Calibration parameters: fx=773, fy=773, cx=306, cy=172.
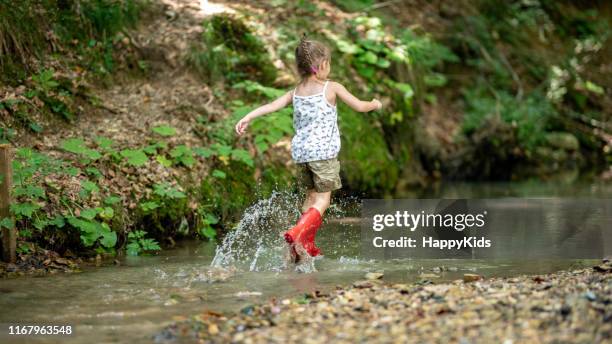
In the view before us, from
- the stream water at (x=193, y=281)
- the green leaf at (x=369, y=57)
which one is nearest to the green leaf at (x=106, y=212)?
the stream water at (x=193, y=281)

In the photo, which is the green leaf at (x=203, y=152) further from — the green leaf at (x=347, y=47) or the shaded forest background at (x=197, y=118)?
the green leaf at (x=347, y=47)

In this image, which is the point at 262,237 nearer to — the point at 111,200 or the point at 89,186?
the point at 111,200

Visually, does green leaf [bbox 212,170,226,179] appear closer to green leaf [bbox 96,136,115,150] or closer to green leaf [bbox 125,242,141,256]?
green leaf [bbox 96,136,115,150]

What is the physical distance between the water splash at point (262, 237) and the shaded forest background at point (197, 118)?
0.18m

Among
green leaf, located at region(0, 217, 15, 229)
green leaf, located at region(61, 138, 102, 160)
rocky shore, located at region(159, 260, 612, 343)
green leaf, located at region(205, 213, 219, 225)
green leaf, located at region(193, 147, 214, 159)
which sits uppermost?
green leaf, located at region(61, 138, 102, 160)

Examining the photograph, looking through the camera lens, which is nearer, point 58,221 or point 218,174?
point 58,221

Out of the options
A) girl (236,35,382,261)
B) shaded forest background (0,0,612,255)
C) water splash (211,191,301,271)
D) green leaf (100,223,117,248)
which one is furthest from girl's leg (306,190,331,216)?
green leaf (100,223,117,248)

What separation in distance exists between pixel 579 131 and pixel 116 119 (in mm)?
11312

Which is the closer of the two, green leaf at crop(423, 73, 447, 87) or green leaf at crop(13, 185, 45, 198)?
green leaf at crop(13, 185, 45, 198)

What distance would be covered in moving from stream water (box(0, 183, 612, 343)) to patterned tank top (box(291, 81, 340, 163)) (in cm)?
91

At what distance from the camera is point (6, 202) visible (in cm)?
630

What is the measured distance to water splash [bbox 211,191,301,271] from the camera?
21.6 feet

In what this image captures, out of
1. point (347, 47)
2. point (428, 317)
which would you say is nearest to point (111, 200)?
point (428, 317)

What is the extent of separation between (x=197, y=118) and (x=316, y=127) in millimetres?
3048
